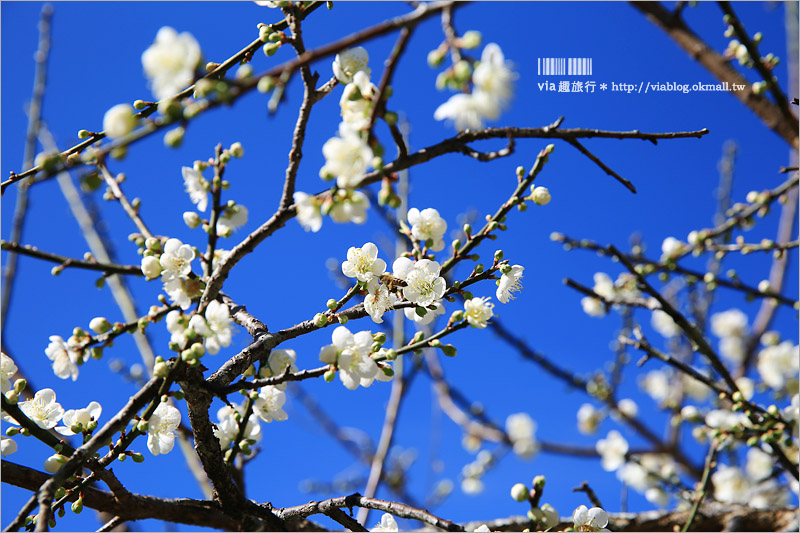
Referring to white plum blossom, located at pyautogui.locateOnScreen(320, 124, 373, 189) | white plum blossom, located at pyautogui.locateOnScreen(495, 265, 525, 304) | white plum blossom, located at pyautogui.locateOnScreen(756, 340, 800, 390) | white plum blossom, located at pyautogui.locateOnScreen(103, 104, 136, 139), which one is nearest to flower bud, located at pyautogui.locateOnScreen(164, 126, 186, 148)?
white plum blossom, located at pyautogui.locateOnScreen(103, 104, 136, 139)

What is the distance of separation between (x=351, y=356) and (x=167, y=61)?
0.59 m

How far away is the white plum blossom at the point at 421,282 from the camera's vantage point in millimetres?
1239

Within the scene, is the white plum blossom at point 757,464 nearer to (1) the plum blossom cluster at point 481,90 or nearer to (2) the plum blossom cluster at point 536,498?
(2) the plum blossom cluster at point 536,498

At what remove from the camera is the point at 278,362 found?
1175 mm

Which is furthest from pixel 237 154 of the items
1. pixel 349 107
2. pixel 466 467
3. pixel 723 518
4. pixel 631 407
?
pixel 631 407

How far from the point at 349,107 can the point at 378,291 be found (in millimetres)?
409

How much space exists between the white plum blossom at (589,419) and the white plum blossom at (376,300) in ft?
13.8

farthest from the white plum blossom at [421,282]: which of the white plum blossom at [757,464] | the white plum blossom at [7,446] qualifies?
the white plum blossom at [757,464]

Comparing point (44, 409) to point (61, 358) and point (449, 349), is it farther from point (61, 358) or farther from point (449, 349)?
point (449, 349)

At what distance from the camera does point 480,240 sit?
4.30ft

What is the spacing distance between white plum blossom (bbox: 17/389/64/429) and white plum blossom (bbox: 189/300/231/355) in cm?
51

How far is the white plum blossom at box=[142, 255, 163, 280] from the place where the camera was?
3.90 feet

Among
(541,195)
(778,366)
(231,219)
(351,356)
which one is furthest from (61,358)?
(778,366)

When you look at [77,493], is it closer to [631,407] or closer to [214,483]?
[214,483]
